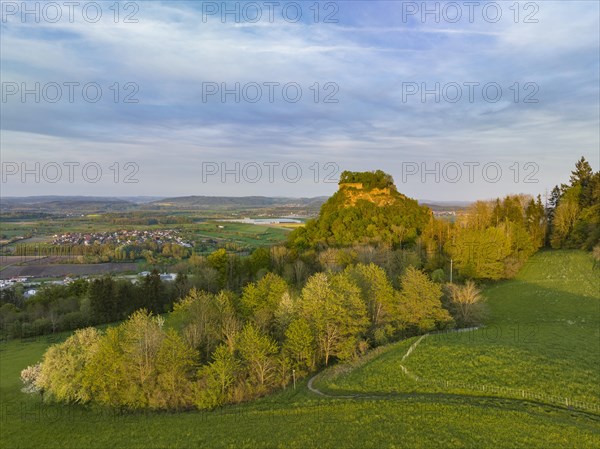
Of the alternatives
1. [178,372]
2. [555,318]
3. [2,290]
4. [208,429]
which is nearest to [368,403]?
[208,429]

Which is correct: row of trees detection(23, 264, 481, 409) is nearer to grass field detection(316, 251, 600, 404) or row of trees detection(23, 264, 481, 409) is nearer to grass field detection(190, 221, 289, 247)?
grass field detection(316, 251, 600, 404)

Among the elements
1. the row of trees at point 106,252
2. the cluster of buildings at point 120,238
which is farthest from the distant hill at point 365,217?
the cluster of buildings at point 120,238

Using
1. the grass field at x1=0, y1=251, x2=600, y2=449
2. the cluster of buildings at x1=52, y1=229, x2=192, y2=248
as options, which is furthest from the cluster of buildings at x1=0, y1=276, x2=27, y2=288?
the grass field at x1=0, y1=251, x2=600, y2=449

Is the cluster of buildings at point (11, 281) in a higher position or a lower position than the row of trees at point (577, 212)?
lower

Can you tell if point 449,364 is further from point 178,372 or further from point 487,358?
point 178,372

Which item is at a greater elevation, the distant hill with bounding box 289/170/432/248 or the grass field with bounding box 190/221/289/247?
the distant hill with bounding box 289/170/432/248

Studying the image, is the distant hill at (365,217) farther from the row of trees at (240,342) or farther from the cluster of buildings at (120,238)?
the cluster of buildings at (120,238)
